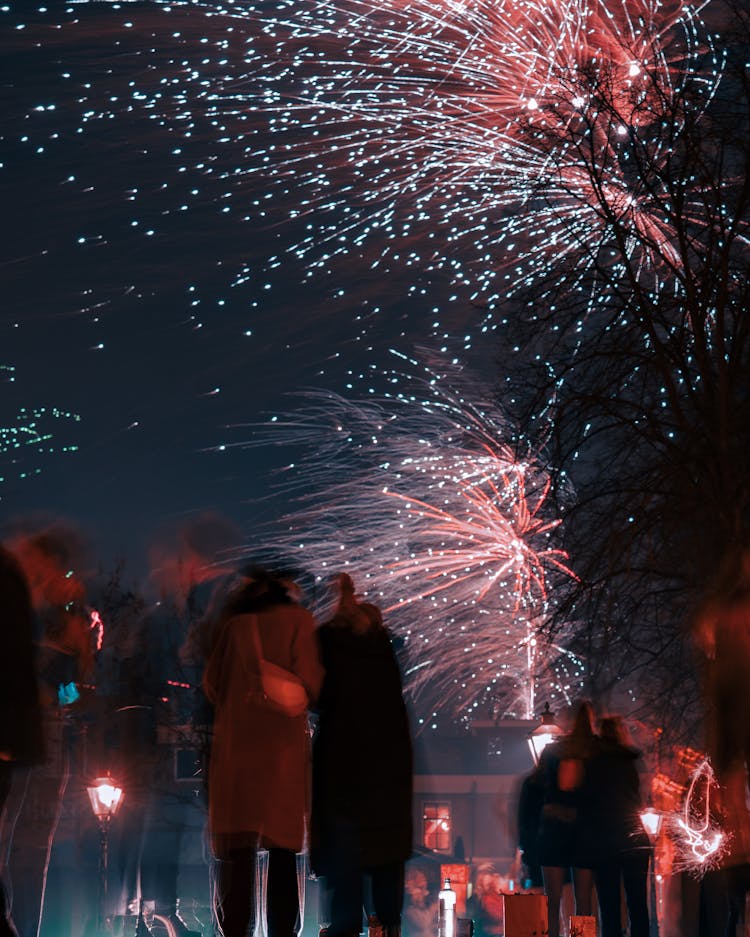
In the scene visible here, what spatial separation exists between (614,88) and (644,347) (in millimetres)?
2793

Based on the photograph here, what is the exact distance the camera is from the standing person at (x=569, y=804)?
9.38 m

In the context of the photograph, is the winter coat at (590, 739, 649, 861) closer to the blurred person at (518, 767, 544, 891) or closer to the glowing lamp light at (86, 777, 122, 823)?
the blurred person at (518, 767, 544, 891)

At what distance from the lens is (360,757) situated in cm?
635

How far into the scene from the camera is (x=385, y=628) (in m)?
6.68

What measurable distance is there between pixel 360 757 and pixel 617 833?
347 centimetres

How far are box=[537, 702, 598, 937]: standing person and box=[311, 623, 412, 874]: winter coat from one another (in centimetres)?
308

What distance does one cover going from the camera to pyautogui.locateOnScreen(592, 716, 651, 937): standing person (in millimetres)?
9273

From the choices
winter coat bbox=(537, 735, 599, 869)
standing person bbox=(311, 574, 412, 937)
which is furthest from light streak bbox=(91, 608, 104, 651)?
winter coat bbox=(537, 735, 599, 869)

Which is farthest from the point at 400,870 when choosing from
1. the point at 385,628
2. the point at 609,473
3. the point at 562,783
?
the point at 609,473

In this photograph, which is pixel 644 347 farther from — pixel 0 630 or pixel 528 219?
pixel 0 630

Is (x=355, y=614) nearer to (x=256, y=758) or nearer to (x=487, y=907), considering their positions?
(x=256, y=758)

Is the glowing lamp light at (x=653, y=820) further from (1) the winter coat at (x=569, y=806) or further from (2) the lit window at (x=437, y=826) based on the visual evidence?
(2) the lit window at (x=437, y=826)

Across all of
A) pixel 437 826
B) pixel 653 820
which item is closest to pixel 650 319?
pixel 653 820

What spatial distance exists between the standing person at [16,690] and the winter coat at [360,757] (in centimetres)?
125
